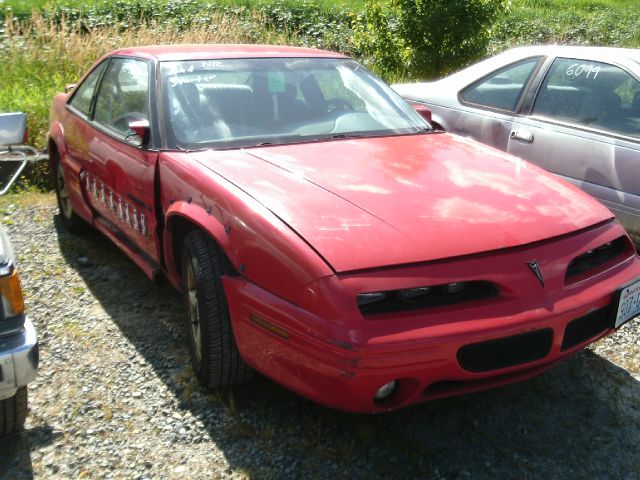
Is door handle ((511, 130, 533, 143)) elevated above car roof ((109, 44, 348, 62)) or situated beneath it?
situated beneath

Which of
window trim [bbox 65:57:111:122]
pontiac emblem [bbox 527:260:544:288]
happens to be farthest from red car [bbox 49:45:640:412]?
window trim [bbox 65:57:111:122]

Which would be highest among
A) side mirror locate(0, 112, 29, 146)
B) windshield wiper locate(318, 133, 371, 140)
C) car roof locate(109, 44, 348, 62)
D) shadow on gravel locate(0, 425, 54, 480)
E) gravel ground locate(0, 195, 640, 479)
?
car roof locate(109, 44, 348, 62)

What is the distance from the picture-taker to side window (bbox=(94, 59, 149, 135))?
3.65m

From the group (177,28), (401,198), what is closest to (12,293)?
(401,198)

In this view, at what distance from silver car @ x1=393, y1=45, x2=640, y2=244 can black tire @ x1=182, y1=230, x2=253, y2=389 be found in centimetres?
212

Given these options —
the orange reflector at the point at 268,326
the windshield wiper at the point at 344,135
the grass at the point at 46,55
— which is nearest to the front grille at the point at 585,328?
the orange reflector at the point at 268,326

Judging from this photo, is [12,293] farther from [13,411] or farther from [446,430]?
[446,430]

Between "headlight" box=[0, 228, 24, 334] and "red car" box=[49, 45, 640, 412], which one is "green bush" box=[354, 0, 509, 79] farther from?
"headlight" box=[0, 228, 24, 334]

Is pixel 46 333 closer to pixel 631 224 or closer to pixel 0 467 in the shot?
pixel 0 467

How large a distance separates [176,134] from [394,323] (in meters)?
1.62

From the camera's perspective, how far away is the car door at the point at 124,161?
11.1ft

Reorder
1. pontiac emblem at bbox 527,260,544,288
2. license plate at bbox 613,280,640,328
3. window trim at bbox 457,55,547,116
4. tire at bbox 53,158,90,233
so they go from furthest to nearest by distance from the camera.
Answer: tire at bbox 53,158,90,233 < window trim at bbox 457,55,547,116 < license plate at bbox 613,280,640,328 < pontiac emblem at bbox 527,260,544,288

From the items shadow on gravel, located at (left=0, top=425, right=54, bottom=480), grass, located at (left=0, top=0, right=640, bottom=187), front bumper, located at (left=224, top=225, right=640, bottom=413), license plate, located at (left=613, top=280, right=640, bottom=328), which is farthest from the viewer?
grass, located at (left=0, top=0, right=640, bottom=187)

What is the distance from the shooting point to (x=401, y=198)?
2.70m
